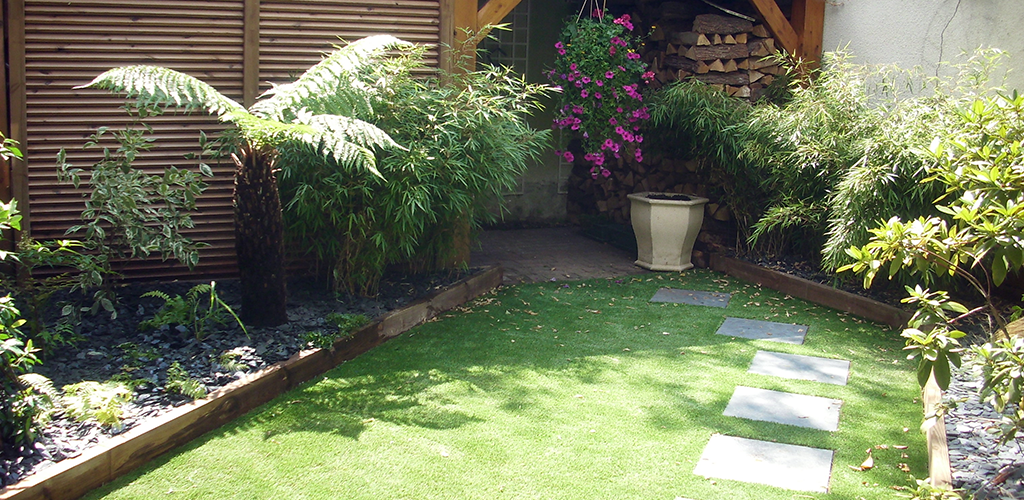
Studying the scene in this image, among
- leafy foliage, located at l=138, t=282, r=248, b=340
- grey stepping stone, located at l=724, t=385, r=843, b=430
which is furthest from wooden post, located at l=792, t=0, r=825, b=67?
leafy foliage, located at l=138, t=282, r=248, b=340

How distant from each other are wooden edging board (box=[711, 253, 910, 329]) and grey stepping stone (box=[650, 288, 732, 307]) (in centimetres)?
44

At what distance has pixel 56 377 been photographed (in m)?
3.41

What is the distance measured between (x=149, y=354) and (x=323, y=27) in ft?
8.32

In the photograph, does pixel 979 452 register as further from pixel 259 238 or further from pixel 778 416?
pixel 259 238

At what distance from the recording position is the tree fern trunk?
3975 millimetres

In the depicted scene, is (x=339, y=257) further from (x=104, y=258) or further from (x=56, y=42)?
(x=56, y=42)

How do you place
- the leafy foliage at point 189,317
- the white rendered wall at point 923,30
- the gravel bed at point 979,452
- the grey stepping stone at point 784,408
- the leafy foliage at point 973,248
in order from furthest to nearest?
the white rendered wall at point 923,30 < the leafy foliage at point 189,317 < the grey stepping stone at point 784,408 < the gravel bed at point 979,452 < the leafy foliage at point 973,248

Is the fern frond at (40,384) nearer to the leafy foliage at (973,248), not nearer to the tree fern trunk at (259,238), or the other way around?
the tree fern trunk at (259,238)

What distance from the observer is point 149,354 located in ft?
11.9

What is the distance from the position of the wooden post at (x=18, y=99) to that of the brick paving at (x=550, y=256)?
2976 millimetres

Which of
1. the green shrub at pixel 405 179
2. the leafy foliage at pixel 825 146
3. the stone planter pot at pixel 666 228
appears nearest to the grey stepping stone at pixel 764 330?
the leafy foliage at pixel 825 146

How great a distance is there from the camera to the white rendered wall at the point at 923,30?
571 centimetres

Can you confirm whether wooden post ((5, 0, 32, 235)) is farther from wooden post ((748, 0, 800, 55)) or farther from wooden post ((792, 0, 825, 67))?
wooden post ((792, 0, 825, 67))

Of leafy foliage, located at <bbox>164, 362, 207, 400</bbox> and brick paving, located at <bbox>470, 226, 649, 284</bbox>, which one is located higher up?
brick paving, located at <bbox>470, 226, 649, 284</bbox>
